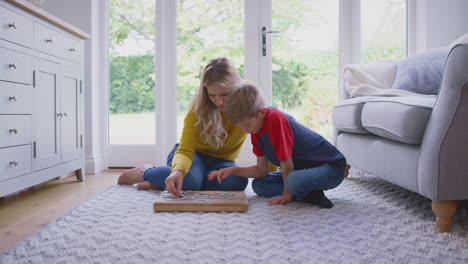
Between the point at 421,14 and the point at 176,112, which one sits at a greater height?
the point at 421,14

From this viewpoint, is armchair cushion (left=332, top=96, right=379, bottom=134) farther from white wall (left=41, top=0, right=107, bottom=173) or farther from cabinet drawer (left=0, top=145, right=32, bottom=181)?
white wall (left=41, top=0, right=107, bottom=173)

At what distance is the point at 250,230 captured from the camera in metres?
1.18

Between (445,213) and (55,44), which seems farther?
(55,44)

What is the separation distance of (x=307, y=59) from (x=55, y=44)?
71.9 inches

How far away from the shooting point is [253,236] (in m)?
1.12

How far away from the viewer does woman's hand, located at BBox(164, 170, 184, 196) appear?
1456mm

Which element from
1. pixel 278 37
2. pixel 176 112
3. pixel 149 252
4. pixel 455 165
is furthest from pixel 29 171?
pixel 278 37

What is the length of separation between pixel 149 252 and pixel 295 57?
226 cm

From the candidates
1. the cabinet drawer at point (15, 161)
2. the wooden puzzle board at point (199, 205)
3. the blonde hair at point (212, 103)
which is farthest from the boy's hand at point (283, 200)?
the cabinet drawer at point (15, 161)

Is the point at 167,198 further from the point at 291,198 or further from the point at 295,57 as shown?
the point at 295,57

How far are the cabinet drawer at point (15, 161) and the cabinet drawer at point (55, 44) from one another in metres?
0.52

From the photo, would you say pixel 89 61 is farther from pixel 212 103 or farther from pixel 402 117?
pixel 402 117

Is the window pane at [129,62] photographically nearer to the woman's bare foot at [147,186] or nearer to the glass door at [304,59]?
the glass door at [304,59]

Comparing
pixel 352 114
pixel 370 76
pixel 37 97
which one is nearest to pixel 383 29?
pixel 370 76
